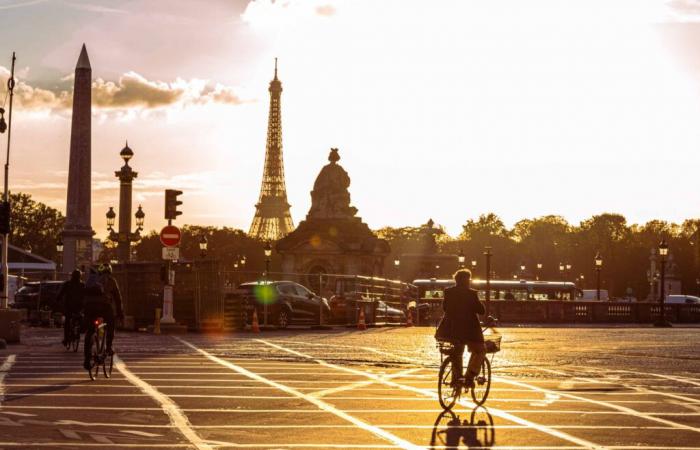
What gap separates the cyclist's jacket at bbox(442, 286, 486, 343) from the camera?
642 inches

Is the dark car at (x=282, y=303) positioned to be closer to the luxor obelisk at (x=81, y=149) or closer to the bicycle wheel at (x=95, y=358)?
the luxor obelisk at (x=81, y=149)

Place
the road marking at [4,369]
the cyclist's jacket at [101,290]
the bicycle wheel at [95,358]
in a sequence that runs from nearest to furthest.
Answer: the road marking at [4,369] → the bicycle wheel at [95,358] → the cyclist's jacket at [101,290]

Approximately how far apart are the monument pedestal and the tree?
373 ft

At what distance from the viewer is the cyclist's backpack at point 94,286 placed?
21000 millimetres

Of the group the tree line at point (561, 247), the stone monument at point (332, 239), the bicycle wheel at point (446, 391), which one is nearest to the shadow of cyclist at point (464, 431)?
the bicycle wheel at point (446, 391)

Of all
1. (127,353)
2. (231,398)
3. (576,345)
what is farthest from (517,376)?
(576,345)

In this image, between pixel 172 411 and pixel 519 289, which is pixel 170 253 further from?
pixel 519 289

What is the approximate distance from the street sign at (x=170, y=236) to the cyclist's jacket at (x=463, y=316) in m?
21.5

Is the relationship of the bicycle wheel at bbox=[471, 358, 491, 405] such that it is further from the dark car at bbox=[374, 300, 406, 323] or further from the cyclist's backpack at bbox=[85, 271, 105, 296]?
the dark car at bbox=[374, 300, 406, 323]

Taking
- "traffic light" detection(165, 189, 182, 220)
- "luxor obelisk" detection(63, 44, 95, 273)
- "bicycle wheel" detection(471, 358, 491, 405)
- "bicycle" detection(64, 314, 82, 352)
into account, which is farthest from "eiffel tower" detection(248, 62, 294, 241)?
"bicycle wheel" detection(471, 358, 491, 405)

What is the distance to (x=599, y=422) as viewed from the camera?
586 inches

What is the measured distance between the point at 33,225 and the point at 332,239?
50.7m

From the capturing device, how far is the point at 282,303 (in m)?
45.2

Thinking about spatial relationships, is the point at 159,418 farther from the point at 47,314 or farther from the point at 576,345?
the point at 47,314
